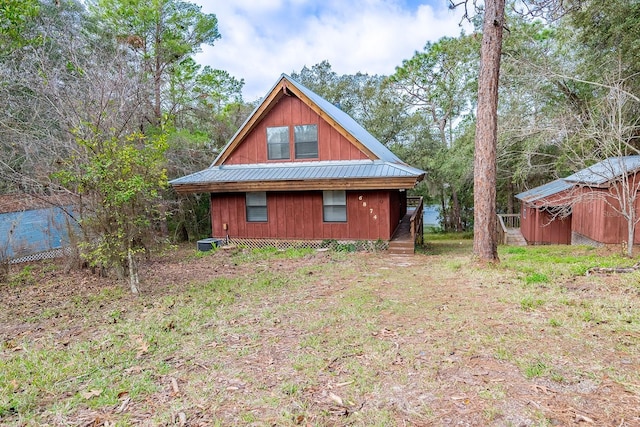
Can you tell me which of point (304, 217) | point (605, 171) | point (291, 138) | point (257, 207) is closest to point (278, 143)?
point (291, 138)

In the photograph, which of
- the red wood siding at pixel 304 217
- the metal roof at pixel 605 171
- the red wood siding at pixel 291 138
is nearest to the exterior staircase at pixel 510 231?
the metal roof at pixel 605 171

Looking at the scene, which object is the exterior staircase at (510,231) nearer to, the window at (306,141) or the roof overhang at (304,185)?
the roof overhang at (304,185)

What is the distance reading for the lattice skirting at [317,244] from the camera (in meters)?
11.9

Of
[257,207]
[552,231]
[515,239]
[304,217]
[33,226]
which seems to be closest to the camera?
[33,226]

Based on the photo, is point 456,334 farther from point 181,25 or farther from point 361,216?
point 181,25

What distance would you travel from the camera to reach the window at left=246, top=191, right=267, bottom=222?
43.5ft

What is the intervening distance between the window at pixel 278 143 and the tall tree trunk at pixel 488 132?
723cm

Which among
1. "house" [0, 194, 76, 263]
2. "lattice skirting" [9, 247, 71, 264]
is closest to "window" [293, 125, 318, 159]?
"house" [0, 194, 76, 263]

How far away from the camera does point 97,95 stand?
26.6ft

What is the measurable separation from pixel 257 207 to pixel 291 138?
281cm

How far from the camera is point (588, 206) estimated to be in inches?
579

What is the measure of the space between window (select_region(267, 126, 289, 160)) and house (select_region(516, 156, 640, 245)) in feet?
31.8

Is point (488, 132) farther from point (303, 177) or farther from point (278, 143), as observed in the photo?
point (278, 143)

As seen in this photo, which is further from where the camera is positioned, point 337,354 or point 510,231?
point 510,231
